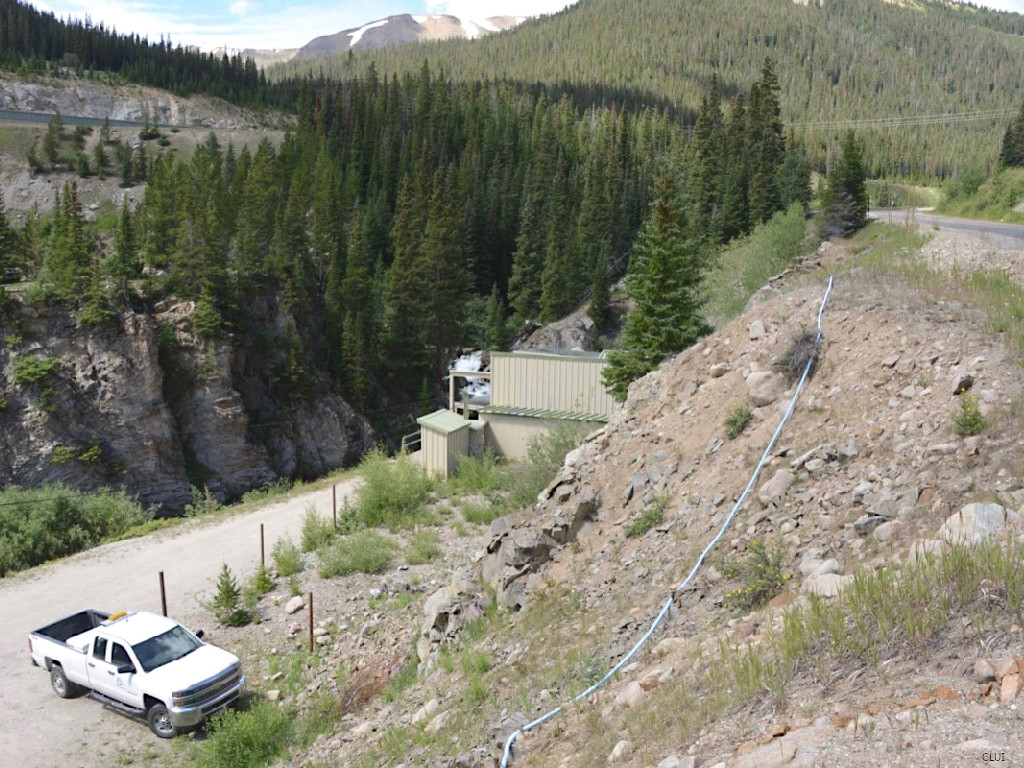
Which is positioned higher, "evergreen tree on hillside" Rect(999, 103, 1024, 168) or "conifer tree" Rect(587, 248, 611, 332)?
"evergreen tree on hillside" Rect(999, 103, 1024, 168)

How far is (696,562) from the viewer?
858 centimetres

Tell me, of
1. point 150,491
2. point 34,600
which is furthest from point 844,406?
point 150,491

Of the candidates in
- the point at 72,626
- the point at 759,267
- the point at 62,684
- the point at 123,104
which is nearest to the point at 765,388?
the point at 62,684

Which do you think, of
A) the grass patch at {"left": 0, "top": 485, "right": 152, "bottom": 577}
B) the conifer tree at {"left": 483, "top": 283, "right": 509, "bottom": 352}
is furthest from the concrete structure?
the conifer tree at {"left": 483, "top": 283, "right": 509, "bottom": 352}

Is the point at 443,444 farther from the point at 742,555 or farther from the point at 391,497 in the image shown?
the point at 742,555

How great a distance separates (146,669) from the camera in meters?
12.0

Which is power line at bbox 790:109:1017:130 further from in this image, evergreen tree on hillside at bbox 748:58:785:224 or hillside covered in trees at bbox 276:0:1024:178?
evergreen tree on hillside at bbox 748:58:785:224

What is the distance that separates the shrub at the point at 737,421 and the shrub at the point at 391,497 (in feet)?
35.3

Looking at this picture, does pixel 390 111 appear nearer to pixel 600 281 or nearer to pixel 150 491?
pixel 600 281

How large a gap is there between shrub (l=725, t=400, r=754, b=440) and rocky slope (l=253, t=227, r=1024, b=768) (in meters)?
0.22

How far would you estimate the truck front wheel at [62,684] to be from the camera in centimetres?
1288

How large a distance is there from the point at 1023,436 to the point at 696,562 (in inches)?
135

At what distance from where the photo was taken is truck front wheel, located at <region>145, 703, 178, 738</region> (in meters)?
11.6

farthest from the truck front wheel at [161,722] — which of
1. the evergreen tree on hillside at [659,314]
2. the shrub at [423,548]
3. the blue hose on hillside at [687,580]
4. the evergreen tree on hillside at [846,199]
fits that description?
the evergreen tree on hillside at [846,199]
